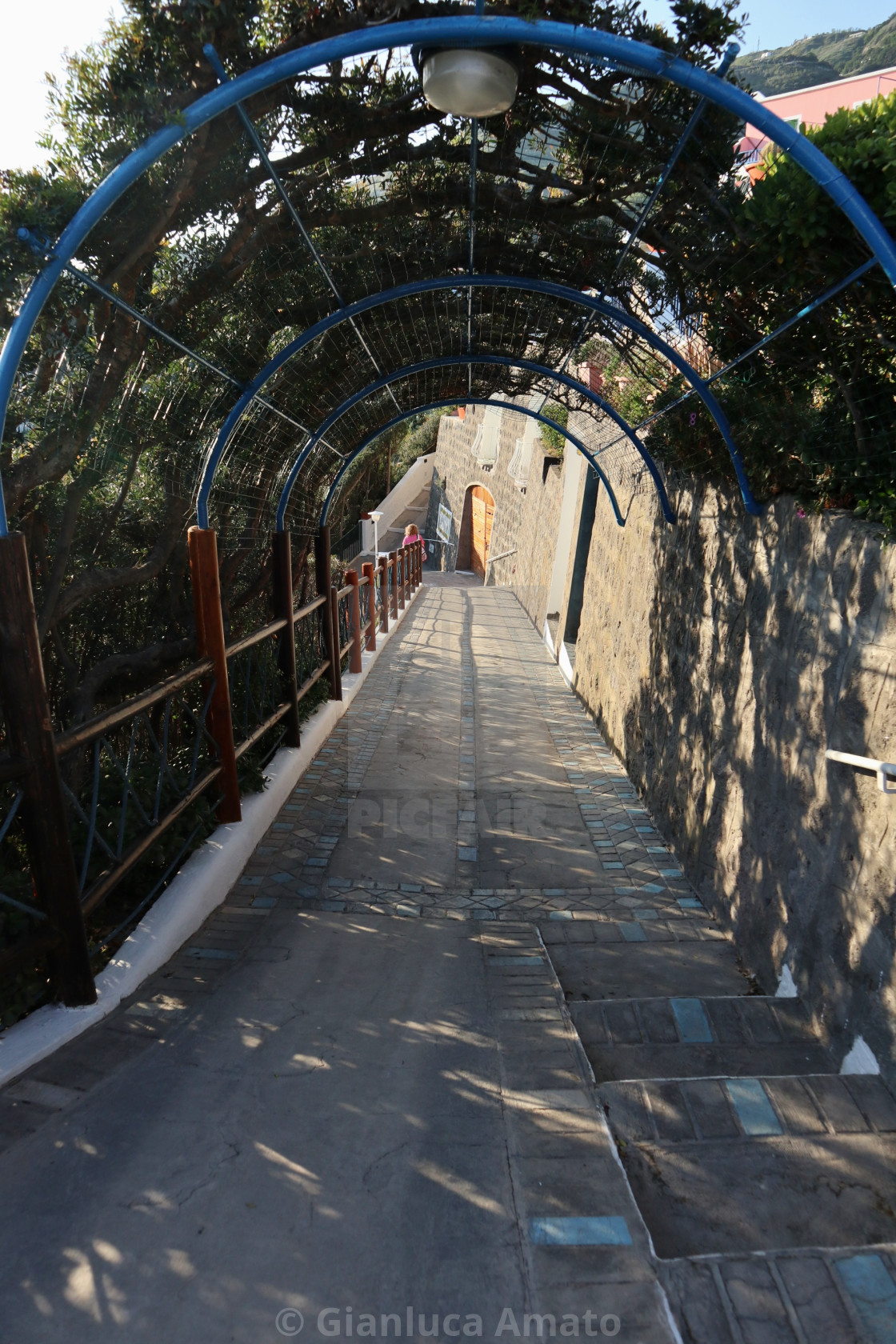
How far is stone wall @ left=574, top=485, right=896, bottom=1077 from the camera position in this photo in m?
2.74

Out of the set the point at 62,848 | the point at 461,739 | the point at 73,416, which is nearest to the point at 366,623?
the point at 461,739

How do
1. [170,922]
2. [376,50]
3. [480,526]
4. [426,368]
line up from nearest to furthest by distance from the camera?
[376,50], [170,922], [426,368], [480,526]

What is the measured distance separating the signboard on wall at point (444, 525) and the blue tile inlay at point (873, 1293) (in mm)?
26082

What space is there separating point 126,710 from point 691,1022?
2434 mm

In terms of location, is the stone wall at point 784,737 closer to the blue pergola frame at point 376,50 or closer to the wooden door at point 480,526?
the blue pergola frame at point 376,50

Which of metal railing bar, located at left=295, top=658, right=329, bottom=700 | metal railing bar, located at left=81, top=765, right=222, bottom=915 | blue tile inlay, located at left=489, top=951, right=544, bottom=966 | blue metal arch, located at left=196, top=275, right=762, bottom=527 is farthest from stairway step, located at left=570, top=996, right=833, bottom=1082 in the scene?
metal railing bar, located at left=295, top=658, right=329, bottom=700

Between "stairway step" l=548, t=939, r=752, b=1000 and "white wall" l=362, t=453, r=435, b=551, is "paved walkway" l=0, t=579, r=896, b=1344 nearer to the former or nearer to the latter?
"stairway step" l=548, t=939, r=752, b=1000

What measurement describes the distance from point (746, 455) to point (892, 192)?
5.60ft

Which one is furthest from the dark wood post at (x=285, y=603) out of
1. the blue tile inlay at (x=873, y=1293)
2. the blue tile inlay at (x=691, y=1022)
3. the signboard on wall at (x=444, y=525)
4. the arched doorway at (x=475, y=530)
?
the signboard on wall at (x=444, y=525)

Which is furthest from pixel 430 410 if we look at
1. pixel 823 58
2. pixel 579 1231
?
pixel 823 58

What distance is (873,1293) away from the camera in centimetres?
187

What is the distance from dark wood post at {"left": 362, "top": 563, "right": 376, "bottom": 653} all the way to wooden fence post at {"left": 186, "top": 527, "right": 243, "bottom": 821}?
5.52 meters

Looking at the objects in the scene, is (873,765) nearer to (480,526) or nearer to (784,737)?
(784,737)

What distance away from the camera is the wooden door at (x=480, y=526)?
955 inches
